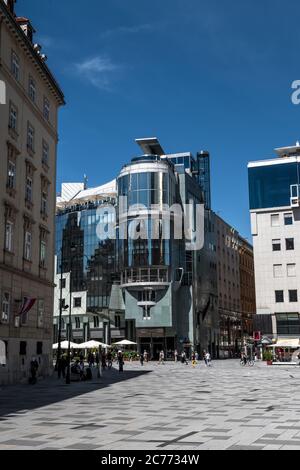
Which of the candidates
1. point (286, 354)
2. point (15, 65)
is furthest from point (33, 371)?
point (286, 354)

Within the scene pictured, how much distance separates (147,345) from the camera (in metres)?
79.8

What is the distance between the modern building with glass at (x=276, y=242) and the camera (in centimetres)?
8112

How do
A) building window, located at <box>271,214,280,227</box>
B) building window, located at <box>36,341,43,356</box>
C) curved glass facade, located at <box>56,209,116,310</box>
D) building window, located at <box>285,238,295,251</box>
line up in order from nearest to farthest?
1. building window, located at <box>36,341,43,356</box>
2. building window, located at <box>285,238,295,251</box>
3. building window, located at <box>271,214,280,227</box>
4. curved glass facade, located at <box>56,209,116,310</box>

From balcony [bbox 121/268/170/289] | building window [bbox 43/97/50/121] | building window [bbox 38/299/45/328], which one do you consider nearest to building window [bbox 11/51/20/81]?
building window [bbox 43/97/50/121]

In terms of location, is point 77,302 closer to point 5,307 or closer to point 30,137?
point 30,137

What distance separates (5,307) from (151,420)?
19101 mm

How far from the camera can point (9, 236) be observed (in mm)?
34219

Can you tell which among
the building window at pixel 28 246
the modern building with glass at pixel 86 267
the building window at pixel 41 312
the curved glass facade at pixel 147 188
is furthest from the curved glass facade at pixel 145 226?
the building window at pixel 28 246

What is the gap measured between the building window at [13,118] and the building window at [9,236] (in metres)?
6.53

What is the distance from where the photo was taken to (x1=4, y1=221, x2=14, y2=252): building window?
111 ft

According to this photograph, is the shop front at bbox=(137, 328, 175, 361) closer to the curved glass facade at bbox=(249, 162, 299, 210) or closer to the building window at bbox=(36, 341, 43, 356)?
the curved glass facade at bbox=(249, 162, 299, 210)

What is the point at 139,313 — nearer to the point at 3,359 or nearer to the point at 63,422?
the point at 3,359

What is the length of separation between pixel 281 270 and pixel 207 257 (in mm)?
17468
